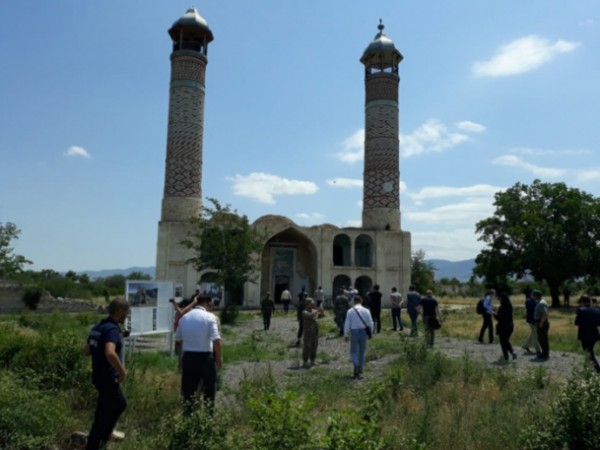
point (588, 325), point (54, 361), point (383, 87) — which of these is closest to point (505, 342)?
point (588, 325)

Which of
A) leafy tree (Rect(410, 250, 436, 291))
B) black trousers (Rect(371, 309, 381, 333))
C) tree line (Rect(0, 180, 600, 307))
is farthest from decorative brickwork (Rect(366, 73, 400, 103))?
black trousers (Rect(371, 309, 381, 333))

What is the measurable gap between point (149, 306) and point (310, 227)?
77.8 feet

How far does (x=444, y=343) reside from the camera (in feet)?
44.0

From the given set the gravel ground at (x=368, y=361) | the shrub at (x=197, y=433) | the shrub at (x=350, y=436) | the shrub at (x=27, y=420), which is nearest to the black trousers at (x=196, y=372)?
the shrub at (x=197, y=433)

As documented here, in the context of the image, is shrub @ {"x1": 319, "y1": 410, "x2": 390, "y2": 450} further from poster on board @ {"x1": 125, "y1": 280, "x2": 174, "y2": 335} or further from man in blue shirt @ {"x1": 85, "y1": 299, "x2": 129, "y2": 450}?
poster on board @ {"x1": 125, "y1": 280, "x2": 174, "y2": 335}

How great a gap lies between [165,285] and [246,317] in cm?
1334

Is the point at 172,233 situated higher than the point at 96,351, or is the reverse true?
the point at 172,233

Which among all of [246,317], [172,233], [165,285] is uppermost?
[172,233]

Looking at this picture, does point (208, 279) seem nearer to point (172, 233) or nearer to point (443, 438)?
point (172, 233)

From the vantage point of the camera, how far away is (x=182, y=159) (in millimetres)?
30891

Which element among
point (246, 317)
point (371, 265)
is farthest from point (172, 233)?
point (371, 265)

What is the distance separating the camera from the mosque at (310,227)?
1212 inches

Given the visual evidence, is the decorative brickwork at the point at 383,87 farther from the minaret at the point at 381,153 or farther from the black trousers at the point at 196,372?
the black trousers at the point at 196,372

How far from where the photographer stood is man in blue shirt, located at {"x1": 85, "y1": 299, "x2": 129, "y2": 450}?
449 cm
